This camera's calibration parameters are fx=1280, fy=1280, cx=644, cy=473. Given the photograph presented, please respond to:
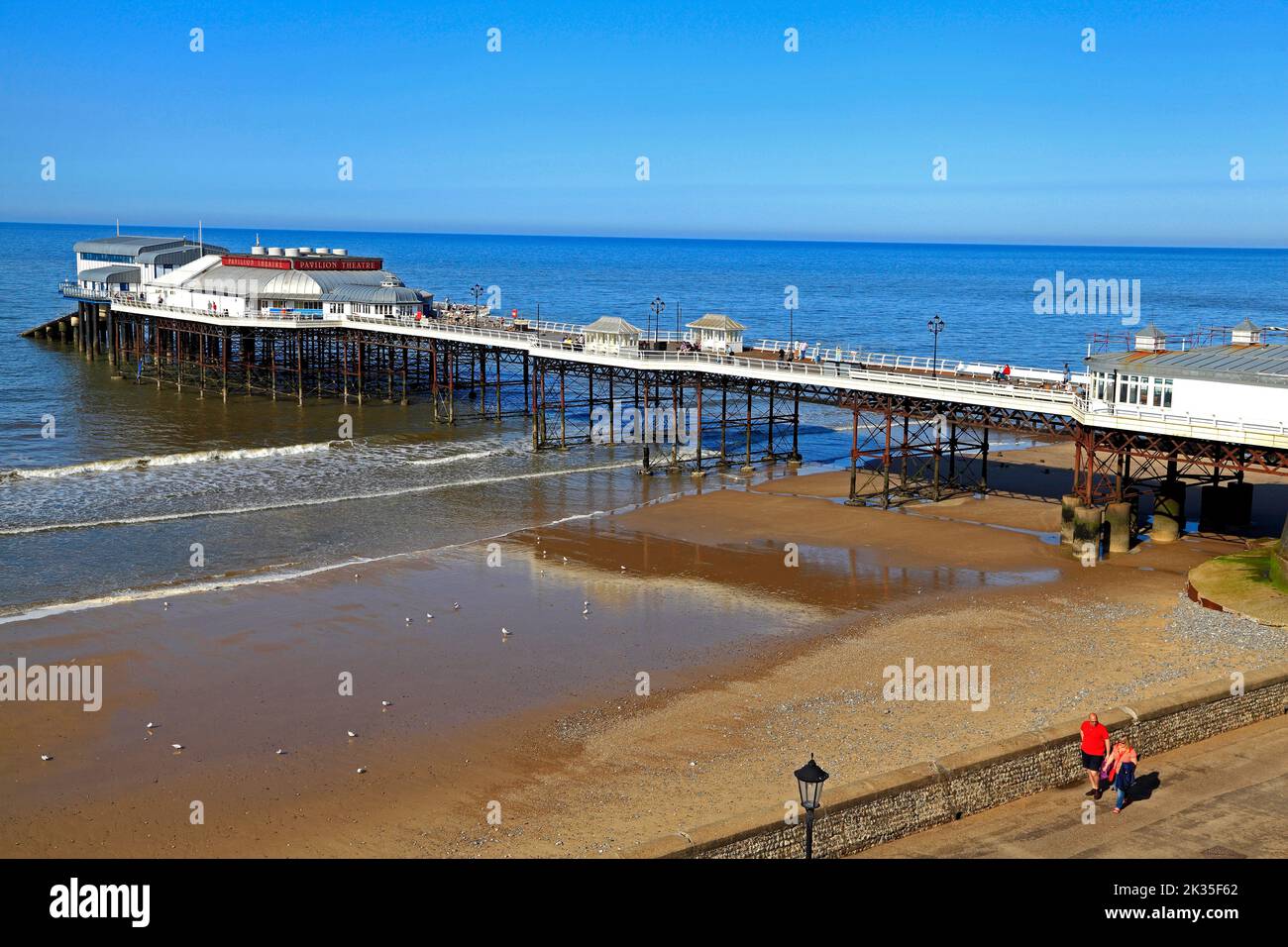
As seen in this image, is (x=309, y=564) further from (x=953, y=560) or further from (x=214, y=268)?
(x=214, y=268)

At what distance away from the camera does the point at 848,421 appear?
208 feet

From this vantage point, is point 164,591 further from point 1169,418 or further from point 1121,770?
point 1169,418

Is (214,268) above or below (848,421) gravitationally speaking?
above

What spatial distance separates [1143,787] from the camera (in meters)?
18.6

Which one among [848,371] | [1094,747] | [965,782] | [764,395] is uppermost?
[848,371]

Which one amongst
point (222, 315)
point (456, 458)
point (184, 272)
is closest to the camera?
point (456, 458)

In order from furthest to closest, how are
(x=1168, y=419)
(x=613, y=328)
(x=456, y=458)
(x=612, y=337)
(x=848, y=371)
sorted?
(x=456, y=458) → (x=613, y=328) → (x=612, y=337) → (x=848, y=371) → (x=1168, y=419)

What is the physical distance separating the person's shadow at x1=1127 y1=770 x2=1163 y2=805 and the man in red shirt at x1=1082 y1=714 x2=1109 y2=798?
0.47 metres

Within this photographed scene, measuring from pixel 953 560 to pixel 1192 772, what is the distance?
51.7 ft

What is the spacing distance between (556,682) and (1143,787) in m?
11.2

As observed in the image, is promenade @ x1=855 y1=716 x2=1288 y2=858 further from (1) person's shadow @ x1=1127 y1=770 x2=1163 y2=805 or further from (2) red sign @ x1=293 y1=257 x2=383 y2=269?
(2) red sign @ x1=293 y1=257 x2=383 y2=269

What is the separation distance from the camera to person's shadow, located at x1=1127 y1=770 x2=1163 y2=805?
18.2 m
